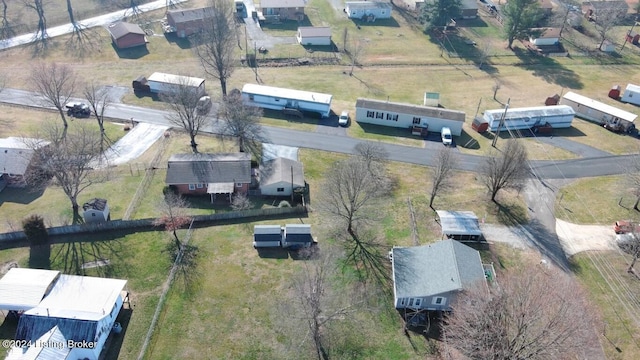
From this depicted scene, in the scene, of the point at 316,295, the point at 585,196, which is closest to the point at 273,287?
the point at 316,295

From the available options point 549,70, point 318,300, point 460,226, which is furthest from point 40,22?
point 549,70

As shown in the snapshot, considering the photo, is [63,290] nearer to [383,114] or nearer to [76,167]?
[76,167]

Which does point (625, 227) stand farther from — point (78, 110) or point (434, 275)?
point (78, 110)

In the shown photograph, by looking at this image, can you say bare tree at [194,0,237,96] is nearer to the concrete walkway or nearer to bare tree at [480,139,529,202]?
the concrete walkway

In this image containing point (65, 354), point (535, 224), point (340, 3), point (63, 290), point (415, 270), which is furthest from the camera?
point (340, 3)

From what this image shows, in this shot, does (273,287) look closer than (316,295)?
No

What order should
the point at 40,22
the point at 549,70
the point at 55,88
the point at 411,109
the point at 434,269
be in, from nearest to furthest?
1. the point at 434,269
2. the point at 55,88
3. the point at 411,109
4. the point at 549,70
5. the point at 40,22
